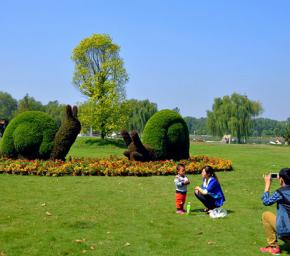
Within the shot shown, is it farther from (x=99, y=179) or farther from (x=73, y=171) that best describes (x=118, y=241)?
(x=73, y=171)

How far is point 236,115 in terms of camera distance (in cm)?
5484

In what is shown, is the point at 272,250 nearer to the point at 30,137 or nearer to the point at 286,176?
the point at 286,176

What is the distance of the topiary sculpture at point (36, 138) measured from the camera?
1703 cm

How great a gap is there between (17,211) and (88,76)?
94.1ft

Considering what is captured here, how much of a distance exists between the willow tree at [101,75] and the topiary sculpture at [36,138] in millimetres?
18513

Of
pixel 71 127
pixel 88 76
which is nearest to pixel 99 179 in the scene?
pixel 71 127

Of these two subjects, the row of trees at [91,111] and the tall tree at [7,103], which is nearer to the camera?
the row of trees at [91,111]

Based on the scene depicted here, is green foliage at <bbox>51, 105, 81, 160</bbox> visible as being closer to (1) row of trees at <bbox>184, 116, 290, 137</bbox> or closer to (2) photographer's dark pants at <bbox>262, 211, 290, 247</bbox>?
(2) photographer's dark pants at <bbox>262, 211, 290, 247</bbox>

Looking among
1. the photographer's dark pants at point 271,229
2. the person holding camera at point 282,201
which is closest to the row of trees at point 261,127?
the photographer's dark pants at point 271,229

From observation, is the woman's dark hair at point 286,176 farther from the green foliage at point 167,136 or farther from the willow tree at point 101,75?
the willow tree at point 101,75

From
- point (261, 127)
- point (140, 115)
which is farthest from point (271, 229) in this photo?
point (261, 127)

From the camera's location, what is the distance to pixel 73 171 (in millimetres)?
15211

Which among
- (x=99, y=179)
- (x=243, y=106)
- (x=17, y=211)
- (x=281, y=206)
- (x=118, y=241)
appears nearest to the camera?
(x=281, y=206)

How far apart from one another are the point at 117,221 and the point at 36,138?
967 centimetres
